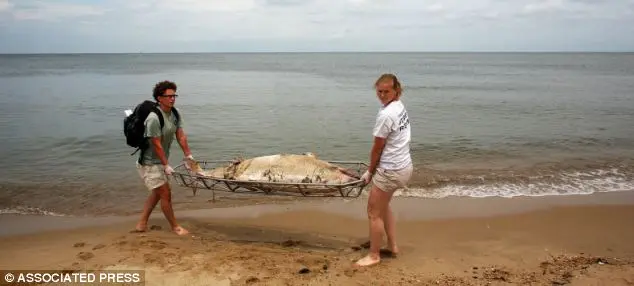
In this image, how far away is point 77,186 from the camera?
8930 mm

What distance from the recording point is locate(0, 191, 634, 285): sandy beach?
4637 millimetres

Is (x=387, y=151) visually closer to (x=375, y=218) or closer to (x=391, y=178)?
(x=391, y=178)

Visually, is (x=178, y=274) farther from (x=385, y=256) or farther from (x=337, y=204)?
(x=337, y=204)

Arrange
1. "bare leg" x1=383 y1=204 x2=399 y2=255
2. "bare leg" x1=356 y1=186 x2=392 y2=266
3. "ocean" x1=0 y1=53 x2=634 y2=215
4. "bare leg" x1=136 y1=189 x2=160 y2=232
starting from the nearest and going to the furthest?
"bare leg" x1=356 y1=186 x2=392 y2=266 < "bare leg" x1=383 y1=204 x2=399 y2=255 < "bare leg" x1=136 y1=189 x2=160 y2=232 < "ocean" x1=0 y1=53 x2=634 y2=215

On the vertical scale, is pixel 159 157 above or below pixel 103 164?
above

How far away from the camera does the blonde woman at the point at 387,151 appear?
4418mm

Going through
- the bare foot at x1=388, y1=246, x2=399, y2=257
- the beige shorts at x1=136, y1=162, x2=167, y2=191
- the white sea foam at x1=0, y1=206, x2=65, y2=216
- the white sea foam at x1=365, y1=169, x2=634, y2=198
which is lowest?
the white sea foam at x1=365, y1=169, x2=634, y2=198

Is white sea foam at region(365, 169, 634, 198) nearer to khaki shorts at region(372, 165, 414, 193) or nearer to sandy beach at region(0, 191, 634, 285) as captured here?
sandy beach at region(0, 191, 634, 285)

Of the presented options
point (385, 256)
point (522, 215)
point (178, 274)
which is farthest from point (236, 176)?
point (522, 215)

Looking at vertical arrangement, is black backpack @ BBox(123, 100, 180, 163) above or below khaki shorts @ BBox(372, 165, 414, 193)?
above

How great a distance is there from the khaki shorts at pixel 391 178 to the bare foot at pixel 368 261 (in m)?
0.83

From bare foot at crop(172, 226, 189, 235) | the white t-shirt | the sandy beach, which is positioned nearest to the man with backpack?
bare foot at crop(172, 226, 189, 235)

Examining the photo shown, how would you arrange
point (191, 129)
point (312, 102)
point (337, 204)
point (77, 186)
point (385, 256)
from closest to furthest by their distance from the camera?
point (385, 256)
point (337, 204)
point (77, 186)
point (191, 129)
point (312, 102)

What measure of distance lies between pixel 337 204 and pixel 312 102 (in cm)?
1639
